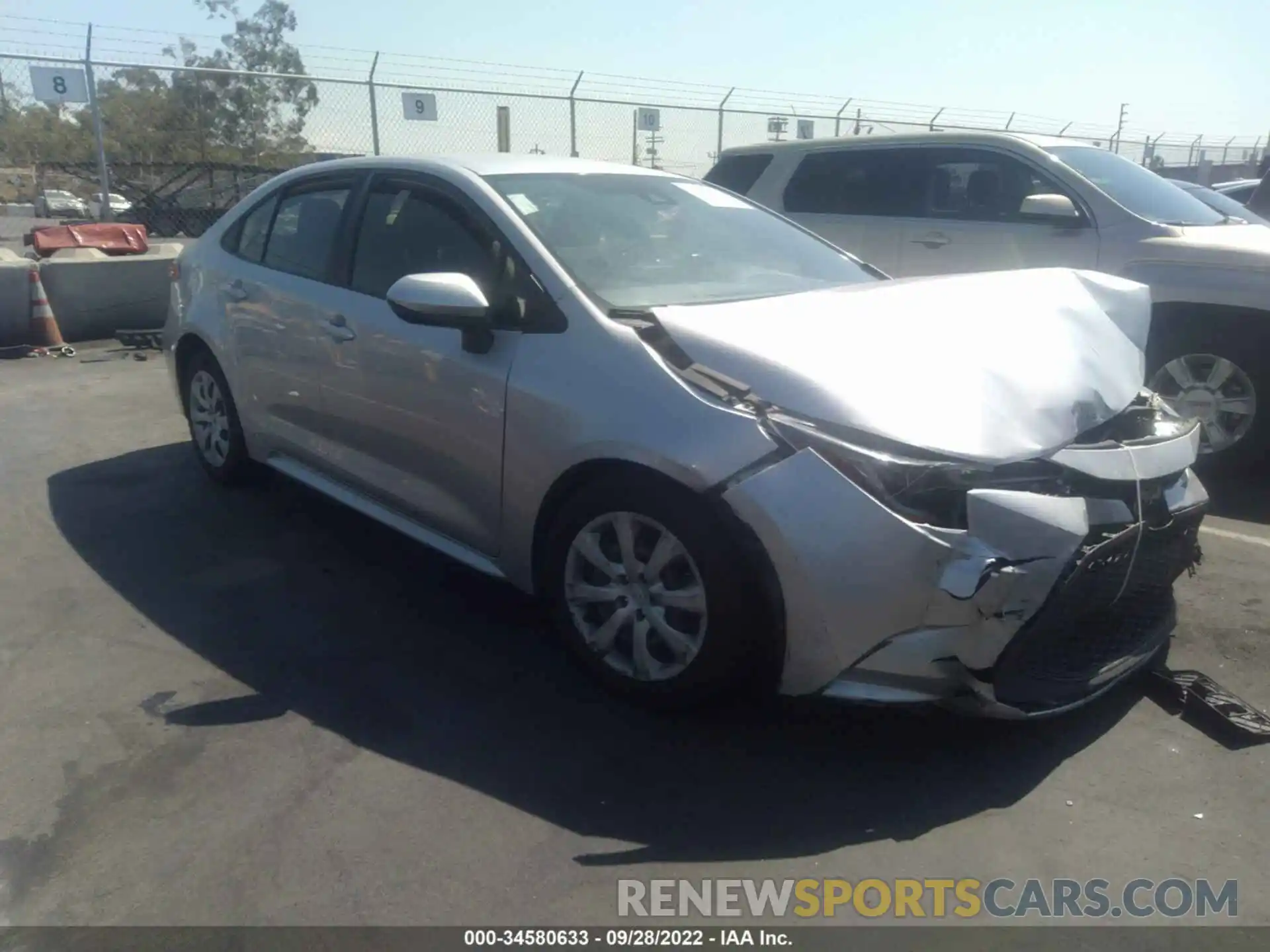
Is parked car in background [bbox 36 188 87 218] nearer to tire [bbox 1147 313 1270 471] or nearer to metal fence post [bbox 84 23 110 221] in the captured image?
Answer: metal fence post [bbox 84 23 110 221]

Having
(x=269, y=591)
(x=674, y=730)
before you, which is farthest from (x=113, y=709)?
(x=674, y=730)

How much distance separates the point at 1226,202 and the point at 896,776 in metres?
6.33

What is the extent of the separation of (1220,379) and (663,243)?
3.50m

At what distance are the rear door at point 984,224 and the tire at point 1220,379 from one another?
2.33 feet

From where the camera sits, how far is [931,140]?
23.2 feet

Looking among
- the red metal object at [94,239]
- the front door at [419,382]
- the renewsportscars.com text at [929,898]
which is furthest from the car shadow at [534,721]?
the red metal object at [94,239]

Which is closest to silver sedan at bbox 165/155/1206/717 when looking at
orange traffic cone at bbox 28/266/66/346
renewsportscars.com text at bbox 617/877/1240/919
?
renewsportscars.com text at bbox 617/877/1240/919

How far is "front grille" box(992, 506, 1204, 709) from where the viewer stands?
2775mm

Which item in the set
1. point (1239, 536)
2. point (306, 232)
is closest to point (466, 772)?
point (306, 232)

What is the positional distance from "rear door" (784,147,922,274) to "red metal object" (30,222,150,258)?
721cm

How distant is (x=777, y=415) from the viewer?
285 centimetres

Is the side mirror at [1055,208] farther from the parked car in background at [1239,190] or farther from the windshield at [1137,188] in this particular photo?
the parked car in background at [1239,190]

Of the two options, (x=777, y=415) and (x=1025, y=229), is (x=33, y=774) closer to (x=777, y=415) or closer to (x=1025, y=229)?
(x=777, y=415)

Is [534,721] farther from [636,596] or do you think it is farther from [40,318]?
[40,318]
